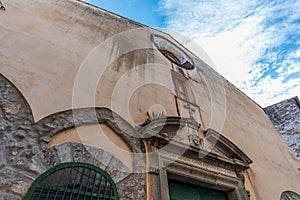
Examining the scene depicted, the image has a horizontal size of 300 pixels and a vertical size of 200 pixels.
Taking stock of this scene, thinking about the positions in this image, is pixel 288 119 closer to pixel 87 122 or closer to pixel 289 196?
pixel 289 196

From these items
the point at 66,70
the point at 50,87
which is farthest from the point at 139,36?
the point at 50,87

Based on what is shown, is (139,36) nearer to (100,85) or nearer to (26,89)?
(100,85)

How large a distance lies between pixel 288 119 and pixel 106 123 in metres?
7.77

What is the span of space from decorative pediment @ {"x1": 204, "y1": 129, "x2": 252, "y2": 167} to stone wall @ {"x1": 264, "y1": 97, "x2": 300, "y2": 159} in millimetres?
4413

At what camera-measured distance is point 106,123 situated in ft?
9.19

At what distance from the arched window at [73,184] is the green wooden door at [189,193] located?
106cm

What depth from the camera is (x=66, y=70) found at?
10.1 feet

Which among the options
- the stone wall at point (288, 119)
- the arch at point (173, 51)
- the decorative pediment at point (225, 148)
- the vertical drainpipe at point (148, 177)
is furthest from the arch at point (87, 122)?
the stone wall at point (288, 119)

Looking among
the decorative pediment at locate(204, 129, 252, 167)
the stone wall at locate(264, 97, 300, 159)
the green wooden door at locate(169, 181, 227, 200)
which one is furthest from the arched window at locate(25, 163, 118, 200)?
the stone wall at locate(264, 97, 300, 159)

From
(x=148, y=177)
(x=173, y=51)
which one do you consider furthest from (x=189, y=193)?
(x=173, y=51)

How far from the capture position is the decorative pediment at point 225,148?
3.88m

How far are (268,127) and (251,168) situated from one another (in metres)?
2.73

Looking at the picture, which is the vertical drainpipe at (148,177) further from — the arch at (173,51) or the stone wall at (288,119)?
the stone wall at (288,119)

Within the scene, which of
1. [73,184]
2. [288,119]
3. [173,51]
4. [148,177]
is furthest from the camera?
[288,119]
